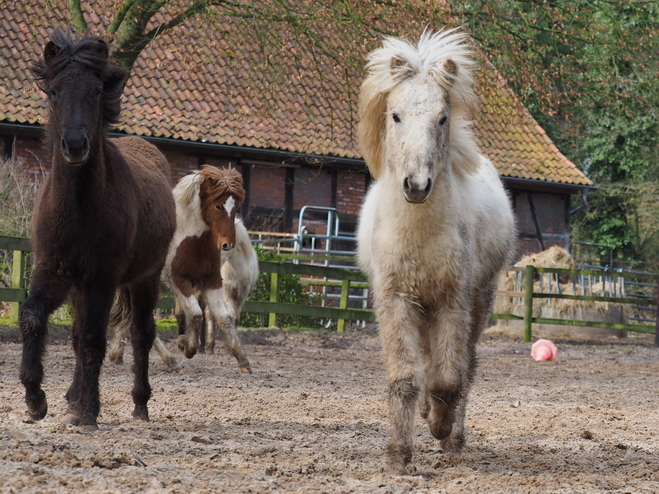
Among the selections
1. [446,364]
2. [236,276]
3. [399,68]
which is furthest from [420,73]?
[236,276]

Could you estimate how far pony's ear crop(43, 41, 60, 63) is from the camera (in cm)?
544

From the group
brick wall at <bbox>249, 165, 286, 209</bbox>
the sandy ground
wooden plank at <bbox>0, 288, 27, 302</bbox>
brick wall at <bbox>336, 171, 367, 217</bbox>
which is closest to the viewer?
the sandy ground

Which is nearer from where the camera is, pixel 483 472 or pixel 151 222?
pixel 483 472

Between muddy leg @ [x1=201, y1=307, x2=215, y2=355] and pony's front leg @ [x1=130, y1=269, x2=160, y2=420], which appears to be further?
muddy leg @ [x1=201, y1=307, x2=215, y2=355]

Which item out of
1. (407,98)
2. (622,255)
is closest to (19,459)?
(407,98)

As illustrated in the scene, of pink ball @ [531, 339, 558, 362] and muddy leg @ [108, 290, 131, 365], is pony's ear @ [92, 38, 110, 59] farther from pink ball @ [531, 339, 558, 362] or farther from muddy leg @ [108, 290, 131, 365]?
pink ball @ [531, 339, 558, 362]

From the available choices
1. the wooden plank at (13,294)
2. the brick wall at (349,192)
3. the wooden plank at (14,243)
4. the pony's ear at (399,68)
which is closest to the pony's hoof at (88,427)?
the pony's ear at (399,68)

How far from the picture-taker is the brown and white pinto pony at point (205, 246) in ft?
31.7

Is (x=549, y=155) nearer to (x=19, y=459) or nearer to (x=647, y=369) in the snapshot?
(x=647, y=369)

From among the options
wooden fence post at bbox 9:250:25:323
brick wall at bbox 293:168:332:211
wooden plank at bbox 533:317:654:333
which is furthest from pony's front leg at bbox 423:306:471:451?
brick wall at bbox 293:168:332:211

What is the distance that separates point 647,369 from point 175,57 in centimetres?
1318

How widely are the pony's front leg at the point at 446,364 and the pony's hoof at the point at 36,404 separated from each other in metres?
2.22

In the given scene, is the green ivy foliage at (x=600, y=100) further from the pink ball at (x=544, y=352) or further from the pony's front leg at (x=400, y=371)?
the pony's front leg at (x=400, y=371)

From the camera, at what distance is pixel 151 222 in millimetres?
6469
